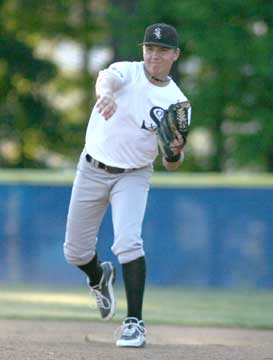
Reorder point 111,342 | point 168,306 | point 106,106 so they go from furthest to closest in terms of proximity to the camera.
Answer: point 168,306, point 111,342, point 106,106

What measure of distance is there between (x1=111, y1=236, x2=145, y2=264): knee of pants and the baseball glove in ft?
1.66

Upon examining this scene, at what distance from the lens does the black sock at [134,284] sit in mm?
6707

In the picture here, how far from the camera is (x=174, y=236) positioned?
11219 mm

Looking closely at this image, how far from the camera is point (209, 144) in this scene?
1662cm

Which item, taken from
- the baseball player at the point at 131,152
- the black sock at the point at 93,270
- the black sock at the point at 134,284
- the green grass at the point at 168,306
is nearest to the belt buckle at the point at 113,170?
the baseball player at the point at 131,152

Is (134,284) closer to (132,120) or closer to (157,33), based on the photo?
(132,120)

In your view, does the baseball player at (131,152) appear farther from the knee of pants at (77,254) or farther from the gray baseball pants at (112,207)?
the knee of pants at (77,254)

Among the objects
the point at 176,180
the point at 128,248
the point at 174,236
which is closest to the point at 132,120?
the point at 128,248

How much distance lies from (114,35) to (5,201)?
17.1 feet

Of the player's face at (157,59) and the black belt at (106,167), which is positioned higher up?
the player's face at (157,59)

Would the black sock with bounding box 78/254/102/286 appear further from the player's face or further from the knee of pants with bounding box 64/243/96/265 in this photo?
the player's face

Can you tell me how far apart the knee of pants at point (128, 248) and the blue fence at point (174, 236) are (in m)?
4.47

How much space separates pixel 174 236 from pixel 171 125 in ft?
15.6

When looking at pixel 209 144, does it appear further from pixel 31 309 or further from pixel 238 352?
pixel 238 352
